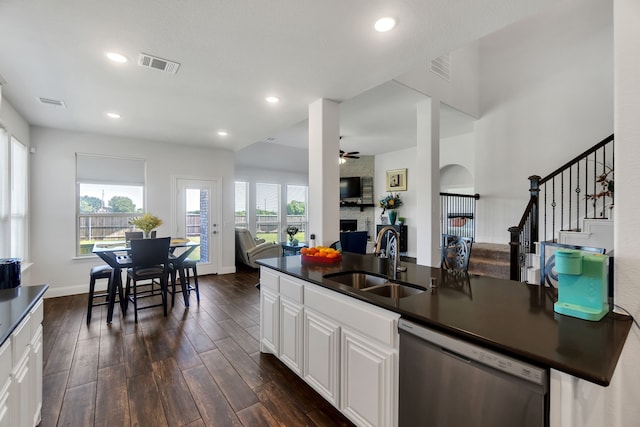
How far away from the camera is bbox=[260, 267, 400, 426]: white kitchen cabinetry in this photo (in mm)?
1499

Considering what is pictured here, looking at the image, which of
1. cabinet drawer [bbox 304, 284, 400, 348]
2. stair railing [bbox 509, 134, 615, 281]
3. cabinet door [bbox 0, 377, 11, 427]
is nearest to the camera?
cabinet door [bbox 0, 377, 11, 427]

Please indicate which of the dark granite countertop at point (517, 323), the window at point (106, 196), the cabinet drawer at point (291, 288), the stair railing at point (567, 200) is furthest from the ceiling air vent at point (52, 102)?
the stair railing at point (567, 200)

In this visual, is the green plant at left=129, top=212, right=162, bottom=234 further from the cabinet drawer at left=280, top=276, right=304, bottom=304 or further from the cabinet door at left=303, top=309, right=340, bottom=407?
the cabinet door at left=303, top=309, right=340, bottom=407

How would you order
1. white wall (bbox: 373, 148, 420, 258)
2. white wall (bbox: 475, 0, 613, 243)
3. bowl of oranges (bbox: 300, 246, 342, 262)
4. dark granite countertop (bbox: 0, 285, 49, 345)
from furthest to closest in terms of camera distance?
1. white wall (bbox: 373, 148, 420, 258)
2. white wall (bbox: 475, 0, 613, 243)
3. bowl of oranges (bbox: 300, 246, 342, 262)
4. dark granite countertop (bbox: 0, 285, 49, 345)

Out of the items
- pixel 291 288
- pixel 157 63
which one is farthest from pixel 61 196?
pixel 291 288

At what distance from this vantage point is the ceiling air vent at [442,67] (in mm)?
4115

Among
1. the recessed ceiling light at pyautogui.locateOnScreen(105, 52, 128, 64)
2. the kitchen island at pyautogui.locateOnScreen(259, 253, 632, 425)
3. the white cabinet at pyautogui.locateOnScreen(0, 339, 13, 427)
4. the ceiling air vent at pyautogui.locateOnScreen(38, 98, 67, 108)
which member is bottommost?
the white cabinet at pyautogui.locateOnScreen(0, 339, 13, 427)

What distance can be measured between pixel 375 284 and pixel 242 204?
18.9 feet

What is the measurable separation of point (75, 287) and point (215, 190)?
2778 mm

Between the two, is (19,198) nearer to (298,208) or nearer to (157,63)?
(157,63)

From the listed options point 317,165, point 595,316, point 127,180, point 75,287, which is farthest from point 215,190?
point 595,316

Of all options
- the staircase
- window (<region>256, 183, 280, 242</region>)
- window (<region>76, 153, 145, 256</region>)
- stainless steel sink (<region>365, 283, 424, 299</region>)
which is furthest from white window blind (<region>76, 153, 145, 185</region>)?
the staircase

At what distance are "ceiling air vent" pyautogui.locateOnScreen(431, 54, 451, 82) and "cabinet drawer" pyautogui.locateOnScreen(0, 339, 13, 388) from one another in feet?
15.5

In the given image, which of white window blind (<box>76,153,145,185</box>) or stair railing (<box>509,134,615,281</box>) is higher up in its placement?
white window blind (<box>76,153,145,185</box>)
